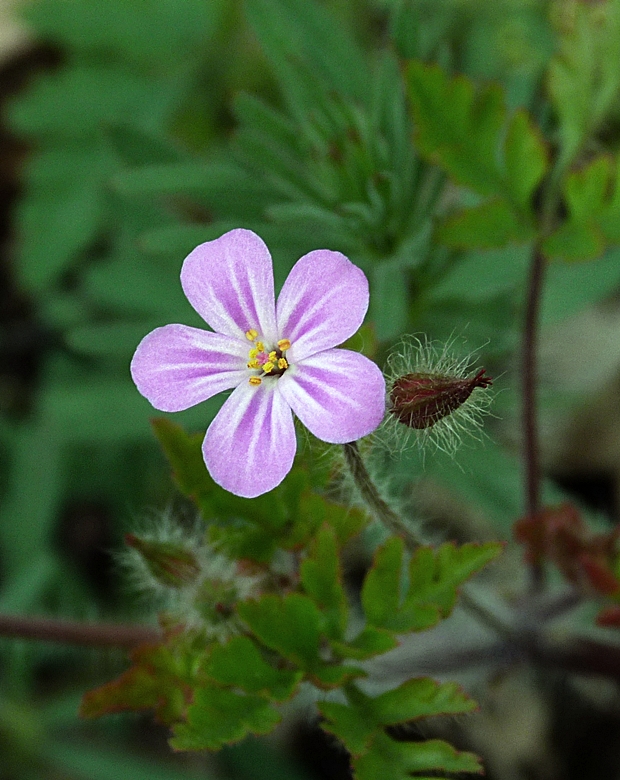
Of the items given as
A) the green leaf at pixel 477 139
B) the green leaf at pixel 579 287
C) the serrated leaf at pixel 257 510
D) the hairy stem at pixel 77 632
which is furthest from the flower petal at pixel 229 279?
the green leaf at pixel 579 287

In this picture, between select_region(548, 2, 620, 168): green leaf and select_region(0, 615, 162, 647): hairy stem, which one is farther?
select_region(548, 2, 620, 168): green leaf

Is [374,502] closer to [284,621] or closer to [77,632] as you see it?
[284,621]

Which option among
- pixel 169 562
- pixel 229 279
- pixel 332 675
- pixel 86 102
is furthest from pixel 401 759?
pixel 86 102

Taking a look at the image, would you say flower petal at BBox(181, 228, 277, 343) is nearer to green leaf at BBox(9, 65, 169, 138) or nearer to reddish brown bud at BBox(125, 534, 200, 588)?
reddish brown bud at BBox(125, 534, 200, 588)

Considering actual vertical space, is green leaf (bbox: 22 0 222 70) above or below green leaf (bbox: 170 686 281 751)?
above

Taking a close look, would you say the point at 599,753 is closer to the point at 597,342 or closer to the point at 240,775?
the point at 240,775

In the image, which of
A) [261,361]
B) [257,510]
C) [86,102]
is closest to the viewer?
[261,361]

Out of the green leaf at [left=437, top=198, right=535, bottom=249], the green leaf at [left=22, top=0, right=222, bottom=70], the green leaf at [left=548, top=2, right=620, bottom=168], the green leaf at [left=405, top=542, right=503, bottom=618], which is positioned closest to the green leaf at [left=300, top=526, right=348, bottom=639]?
the green leaf at [left=405, top=542, right=503, bottom=618]

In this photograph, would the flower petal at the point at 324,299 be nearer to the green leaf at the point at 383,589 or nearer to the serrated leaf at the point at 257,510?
the serrated leaf at the point at 257,510
